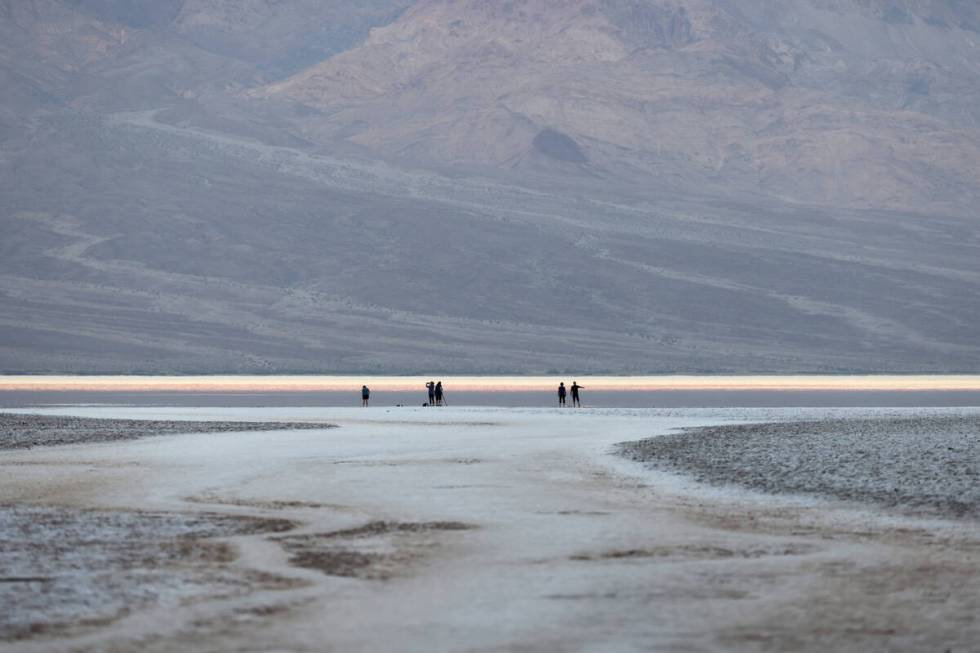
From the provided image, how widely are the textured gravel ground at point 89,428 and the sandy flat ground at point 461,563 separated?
408 inches

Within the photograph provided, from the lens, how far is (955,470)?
3109 cm

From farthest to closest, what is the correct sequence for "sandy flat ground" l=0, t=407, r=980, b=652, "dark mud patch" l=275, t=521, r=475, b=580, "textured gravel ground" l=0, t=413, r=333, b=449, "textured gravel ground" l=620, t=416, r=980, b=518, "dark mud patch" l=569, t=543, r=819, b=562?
"textured gravel ground" l=0, t=413, r=333, b=449 < "textured gravel ground" l=620, t=416, r=980, b=518 < "dark mud patch" l=569, t=543, r=819, b=562 < "dark mud patch" l=275, t=521, r=475, b=580 < "sandy flat ground" l=0, t=407, r=980, b=652

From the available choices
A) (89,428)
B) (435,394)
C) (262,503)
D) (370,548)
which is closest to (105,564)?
(370,548)

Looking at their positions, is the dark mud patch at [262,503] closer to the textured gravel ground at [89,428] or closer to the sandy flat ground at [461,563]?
the sandy flat ground at [461,563]

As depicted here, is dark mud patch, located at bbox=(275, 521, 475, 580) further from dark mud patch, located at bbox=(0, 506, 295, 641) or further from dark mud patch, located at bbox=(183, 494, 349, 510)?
dark mud patch, located at bbox=(183, 494, 349, 510)

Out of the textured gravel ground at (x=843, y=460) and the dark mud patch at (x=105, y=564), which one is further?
the textured gravel ground at (x=843, y=460)

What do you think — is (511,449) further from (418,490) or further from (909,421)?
(909,421)

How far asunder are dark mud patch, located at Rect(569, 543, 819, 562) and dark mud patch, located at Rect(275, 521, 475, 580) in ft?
6.99

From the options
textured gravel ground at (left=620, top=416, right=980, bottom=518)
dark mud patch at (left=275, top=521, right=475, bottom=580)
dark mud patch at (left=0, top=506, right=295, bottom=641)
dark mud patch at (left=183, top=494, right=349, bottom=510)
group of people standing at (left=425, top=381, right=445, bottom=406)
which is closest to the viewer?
dark mud patch at (left=0, top=506, right=295, bottom=641)

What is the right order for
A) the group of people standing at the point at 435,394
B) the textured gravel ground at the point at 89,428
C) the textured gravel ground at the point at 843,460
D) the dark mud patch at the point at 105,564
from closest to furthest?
1. the dark mud patch at the point at 105,564
2. the textured gravel ground at the point at 843,460
3. the textured gravel ground at the point at 89,428
4. the group of people standing at the point at 435,394

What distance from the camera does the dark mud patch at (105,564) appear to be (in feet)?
53.4

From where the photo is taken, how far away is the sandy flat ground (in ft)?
49.9


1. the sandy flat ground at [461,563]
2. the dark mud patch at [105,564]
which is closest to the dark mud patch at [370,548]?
the sandy flat ground at [461,563]

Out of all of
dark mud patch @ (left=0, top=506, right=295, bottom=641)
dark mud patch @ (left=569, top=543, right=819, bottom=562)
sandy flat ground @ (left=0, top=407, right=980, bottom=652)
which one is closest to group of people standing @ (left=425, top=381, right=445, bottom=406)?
sandy flat ground @ (left=0, top=407, right=980, bottom=652)
